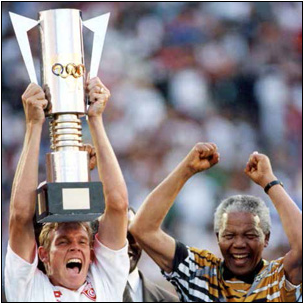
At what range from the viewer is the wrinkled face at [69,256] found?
114 inches

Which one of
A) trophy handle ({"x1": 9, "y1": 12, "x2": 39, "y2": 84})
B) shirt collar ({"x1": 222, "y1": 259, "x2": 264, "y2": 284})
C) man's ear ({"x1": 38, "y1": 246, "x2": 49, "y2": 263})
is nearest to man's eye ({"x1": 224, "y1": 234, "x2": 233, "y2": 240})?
shirt collar ({"x1": 222, "y1": 259, "x2": 264, "y2": 284})

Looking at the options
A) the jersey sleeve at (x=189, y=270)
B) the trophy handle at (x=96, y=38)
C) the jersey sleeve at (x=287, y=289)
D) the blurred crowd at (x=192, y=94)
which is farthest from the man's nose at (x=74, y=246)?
the blurred crowd at (x=192, y=94)

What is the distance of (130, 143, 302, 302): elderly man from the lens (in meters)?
3.12

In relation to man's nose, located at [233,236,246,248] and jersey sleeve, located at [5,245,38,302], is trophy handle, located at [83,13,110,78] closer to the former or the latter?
jersey sleeve, located at [5,245,38,302]

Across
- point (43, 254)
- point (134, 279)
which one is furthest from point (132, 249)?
point (43, 254)

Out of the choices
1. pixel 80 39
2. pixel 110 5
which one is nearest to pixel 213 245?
pixel 110 5

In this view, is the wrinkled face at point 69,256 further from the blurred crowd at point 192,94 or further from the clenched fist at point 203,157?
the blurred crowd at point 192,94

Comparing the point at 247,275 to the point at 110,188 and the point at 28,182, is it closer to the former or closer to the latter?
the point at 110,188

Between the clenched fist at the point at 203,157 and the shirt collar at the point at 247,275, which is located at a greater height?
the clenched fist at the point at 203,157

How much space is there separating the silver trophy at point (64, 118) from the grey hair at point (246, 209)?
671mm

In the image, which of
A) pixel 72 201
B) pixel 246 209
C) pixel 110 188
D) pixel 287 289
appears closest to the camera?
pixel 72 201

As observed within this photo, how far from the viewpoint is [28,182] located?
2.83 m

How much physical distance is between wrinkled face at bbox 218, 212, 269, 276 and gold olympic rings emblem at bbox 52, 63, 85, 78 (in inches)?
30.5

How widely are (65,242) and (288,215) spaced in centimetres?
76
